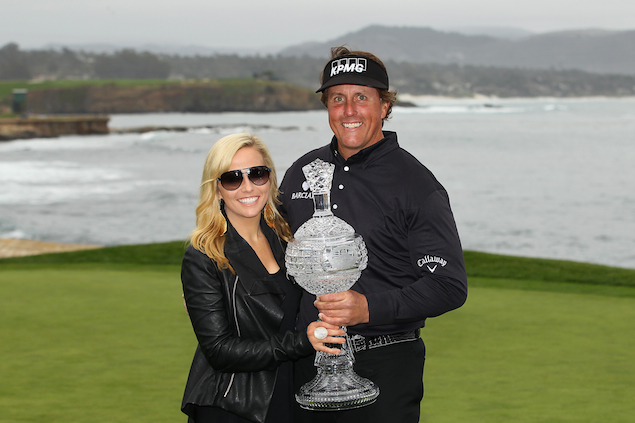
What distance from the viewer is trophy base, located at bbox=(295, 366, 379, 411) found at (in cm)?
216

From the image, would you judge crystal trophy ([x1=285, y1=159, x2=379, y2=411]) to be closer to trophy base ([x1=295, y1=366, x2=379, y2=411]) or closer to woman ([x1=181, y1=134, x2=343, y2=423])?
trophy base ([x1=295, y1=366, x2=379, y2=411])

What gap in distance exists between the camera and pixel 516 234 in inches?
1117

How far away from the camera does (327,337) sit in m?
2.10

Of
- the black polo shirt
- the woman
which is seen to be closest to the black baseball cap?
the black polo shirt

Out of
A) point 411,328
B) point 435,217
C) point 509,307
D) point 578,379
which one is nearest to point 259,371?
point 411,328

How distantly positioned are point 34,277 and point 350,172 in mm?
5413

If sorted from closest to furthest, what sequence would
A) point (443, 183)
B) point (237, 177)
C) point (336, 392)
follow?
point (336, 392)
point (237, 177)
point (443, 183)

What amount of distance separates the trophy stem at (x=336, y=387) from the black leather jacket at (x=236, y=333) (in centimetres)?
11

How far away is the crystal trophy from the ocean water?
216 cm

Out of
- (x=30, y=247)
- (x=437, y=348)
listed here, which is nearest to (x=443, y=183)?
(x=30, y=247)

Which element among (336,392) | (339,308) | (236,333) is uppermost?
(339,308)

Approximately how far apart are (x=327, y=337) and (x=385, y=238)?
44 cm

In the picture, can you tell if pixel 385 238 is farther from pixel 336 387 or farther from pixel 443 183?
pixel 443 183

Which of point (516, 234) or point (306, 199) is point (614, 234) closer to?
point (516, 234)
